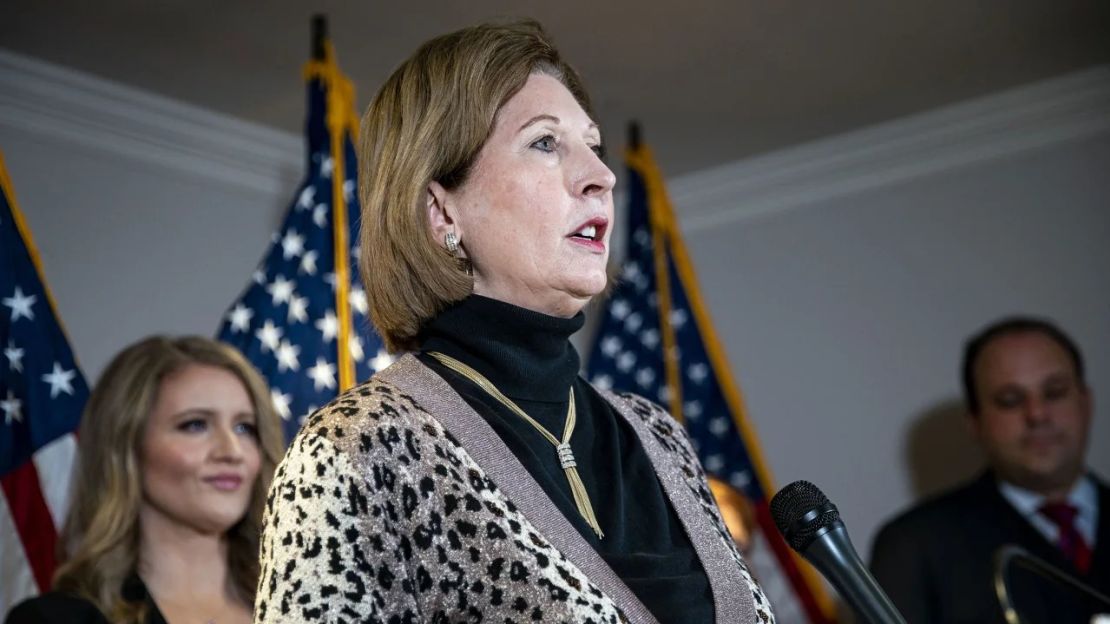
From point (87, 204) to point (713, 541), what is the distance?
3.34 meters

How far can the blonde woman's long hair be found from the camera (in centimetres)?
275

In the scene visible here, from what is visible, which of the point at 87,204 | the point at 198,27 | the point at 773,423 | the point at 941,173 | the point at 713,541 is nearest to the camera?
the point at 713,541

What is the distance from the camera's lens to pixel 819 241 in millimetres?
5312

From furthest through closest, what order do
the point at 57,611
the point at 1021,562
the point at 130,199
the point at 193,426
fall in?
the point at 130,199 < the point at 193,426 < the point at 57,611 < the point at 1021,562

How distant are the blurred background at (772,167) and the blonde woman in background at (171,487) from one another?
122 cm

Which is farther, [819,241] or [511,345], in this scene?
[819,241]

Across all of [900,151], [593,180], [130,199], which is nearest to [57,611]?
[593,180]

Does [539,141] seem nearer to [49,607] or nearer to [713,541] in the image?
[713,541]

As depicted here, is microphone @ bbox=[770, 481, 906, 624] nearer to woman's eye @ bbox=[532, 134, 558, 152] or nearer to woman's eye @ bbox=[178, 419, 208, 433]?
woman's eye @ bbox=[532, 134, 558, 152]

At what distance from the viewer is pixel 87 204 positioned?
4238 mm

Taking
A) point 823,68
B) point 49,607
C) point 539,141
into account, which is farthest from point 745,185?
point 539,141

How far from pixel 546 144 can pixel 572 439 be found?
320 millimetres

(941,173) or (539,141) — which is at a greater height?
(941,173)

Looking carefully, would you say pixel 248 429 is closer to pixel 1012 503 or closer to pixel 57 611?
pixel 57 611
